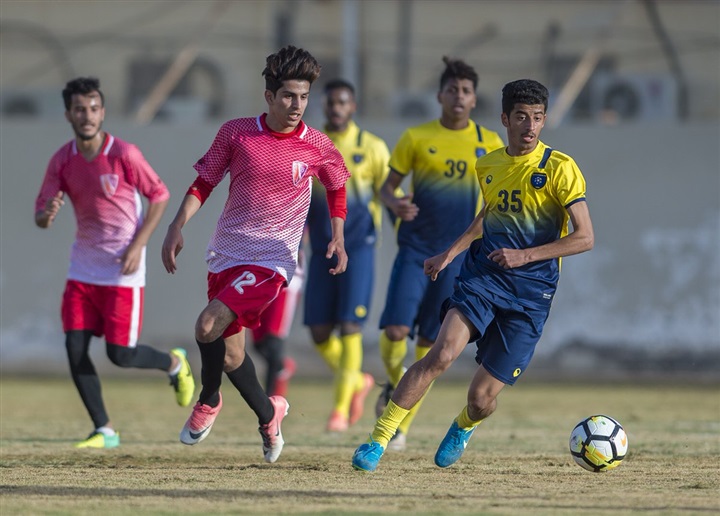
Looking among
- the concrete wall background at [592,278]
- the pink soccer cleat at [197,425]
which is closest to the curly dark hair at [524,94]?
the pink soccer cleat at [197,425]

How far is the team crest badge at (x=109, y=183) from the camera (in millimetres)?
8844

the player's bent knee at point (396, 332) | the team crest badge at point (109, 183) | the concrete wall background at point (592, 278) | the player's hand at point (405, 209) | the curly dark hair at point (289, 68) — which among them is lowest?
the concrete wall background at point (592, 278)

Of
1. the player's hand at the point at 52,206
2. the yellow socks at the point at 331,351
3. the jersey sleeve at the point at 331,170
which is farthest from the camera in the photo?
the yellow socks at the point at 331,351

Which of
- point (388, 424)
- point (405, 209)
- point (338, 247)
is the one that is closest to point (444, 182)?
point (405, 209)

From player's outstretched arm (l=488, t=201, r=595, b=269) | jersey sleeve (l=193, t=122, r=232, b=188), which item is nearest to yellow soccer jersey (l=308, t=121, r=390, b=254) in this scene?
jersey sleeve (l=193, t=122, r=232, b=188)

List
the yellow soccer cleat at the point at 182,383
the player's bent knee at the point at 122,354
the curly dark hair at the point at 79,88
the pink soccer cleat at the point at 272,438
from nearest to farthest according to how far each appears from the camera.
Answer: the pink soccer cleat at the point at 272,438
the curly dark hair at the point at 79,88
the player's bent knee at the point at 122,354
the yellow soccer cleat at the point at 182,383

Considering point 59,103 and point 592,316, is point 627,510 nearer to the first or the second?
point 592,316

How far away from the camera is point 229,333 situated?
7.42 meters

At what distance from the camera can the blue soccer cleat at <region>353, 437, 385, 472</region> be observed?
6.90 metres

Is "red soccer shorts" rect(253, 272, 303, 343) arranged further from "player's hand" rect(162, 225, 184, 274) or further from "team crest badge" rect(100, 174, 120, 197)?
"player's hand" rect(162, 225, 184, 274)

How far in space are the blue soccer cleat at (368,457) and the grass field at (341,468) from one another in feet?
0.38

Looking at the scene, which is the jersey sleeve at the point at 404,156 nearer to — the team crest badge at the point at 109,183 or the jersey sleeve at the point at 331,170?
the jersey sleeve at the point at 331,170

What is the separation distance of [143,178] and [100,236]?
20.7 inches

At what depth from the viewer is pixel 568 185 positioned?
271 inches
